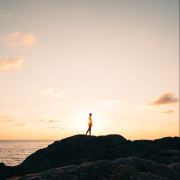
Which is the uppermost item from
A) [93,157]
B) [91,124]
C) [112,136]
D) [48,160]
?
[91,124]

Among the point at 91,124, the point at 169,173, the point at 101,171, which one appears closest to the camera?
the point at 101,171

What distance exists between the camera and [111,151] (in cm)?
2230

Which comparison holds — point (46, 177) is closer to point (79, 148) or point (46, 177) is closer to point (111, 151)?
point (111, 151)

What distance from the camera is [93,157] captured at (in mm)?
21203

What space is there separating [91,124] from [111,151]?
15.2 ft

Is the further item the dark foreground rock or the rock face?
the rock face

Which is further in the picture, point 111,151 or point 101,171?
point 111,151

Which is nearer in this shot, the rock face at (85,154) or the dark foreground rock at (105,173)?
the dark foreground rock at (105,173)

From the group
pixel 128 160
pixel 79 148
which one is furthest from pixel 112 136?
pixel 128 160

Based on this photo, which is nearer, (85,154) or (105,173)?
(105,173)

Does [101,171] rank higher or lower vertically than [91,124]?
lower

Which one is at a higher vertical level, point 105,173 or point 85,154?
point 105,173

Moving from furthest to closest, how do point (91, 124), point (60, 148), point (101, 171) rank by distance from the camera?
point (60, 148) < point (91, 124) < point (101, 171)

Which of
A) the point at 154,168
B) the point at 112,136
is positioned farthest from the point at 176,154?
the point at 154,168
